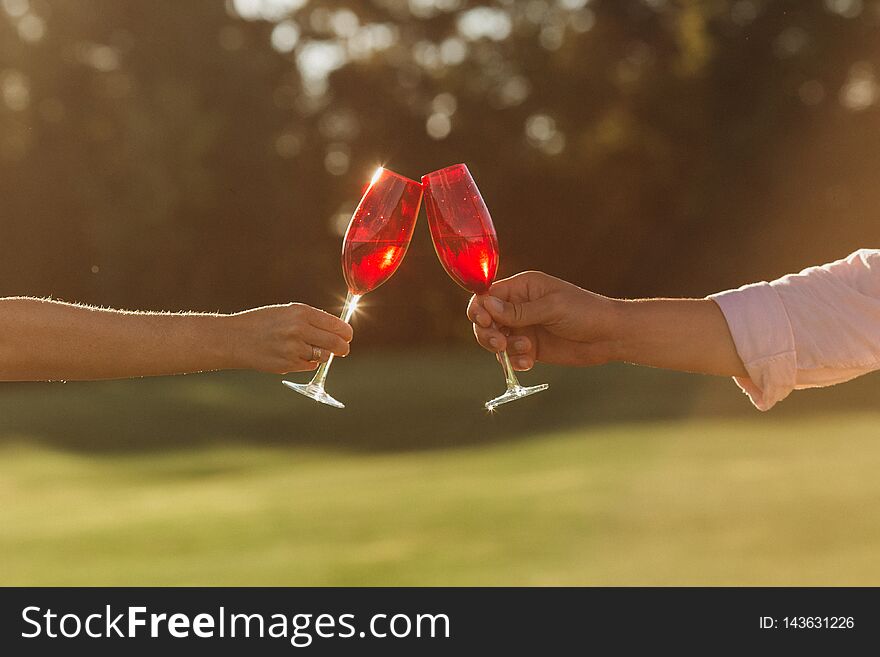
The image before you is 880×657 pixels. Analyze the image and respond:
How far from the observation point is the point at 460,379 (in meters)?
19.3

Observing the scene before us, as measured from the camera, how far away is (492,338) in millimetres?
3223

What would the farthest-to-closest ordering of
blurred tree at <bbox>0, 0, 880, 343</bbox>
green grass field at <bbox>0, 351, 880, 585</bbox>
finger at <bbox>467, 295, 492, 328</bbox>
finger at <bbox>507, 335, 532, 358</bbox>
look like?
1. blurred tree at <bbox>0, 0, 880, 343</bbox>
2. green grass field at <bbox>0, 351, 880, 585</bbox>
3. finger at <bbox>507, 335, 532, 358</bbox>
4. finger at <bbox>467, 295, 492, 328</bbox>

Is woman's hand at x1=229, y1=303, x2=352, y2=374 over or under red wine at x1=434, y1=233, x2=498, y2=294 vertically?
under

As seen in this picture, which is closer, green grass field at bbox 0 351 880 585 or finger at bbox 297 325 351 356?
finger at bbox 297 325 351 356

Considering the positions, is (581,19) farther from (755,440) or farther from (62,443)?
(62,443)

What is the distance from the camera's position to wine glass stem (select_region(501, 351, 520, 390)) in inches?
126

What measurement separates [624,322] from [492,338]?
36 cm

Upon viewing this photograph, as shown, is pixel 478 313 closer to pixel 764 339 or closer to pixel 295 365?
pixel 295 365

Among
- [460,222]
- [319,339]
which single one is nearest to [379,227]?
[460,222]

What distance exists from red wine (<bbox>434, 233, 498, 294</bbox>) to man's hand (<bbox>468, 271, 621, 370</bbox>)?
11 centimetres

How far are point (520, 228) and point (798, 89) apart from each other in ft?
17.9

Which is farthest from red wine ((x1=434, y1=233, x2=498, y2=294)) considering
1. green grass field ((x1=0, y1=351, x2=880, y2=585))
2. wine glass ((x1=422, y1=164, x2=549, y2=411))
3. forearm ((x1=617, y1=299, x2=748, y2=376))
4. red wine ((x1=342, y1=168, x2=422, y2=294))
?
green grass field ((x1=0, y1=351, x2=880, y2=585))

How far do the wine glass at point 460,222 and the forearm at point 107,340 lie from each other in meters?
0.58

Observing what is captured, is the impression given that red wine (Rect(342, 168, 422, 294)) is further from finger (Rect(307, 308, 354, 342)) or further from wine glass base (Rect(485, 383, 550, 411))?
wine glass base (Rect(485, 383, 550, 411))
